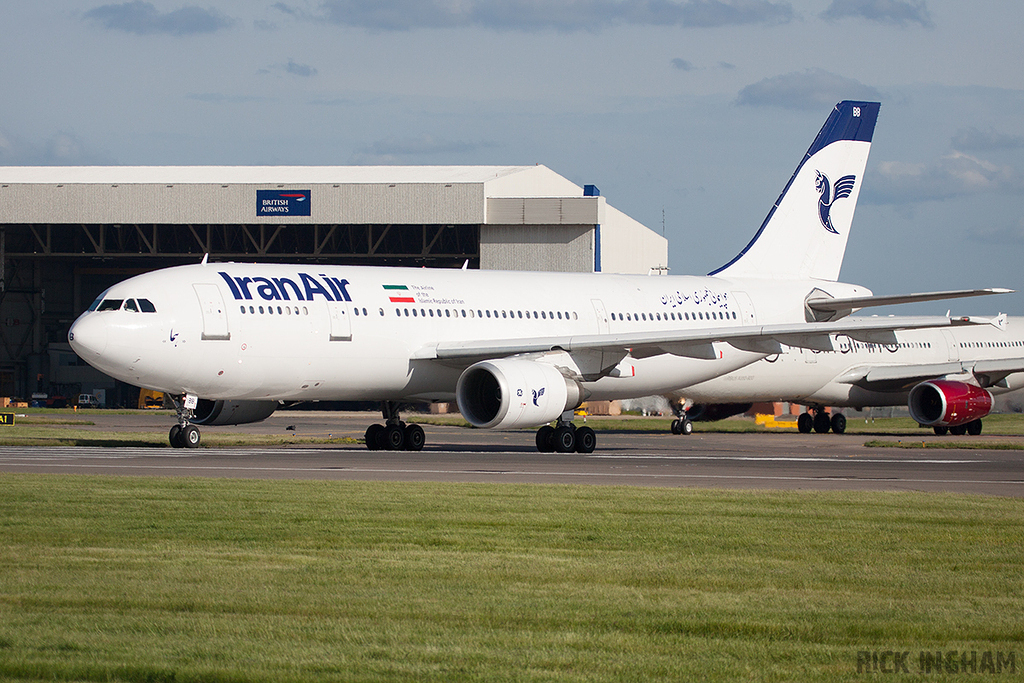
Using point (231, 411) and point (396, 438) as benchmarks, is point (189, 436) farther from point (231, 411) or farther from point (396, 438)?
point (396, 438)

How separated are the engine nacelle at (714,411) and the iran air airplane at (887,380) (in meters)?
0.04

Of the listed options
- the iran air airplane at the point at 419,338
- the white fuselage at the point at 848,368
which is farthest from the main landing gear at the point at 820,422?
the iran air airplane at the point at 419,338

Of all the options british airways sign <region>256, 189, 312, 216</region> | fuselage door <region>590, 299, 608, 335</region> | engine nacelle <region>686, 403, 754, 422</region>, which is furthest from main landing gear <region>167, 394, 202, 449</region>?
british airways sign <region>256, 189, 312, 216</region>

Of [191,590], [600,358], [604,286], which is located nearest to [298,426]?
[604,286]

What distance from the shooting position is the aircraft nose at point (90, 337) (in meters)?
22.4

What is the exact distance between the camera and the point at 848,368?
40.7 meters

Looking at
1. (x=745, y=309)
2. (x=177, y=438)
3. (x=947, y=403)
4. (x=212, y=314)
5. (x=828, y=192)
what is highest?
(x=828, y=192)

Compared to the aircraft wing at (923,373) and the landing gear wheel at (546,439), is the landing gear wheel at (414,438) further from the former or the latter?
the aircraft wing at (923,373)

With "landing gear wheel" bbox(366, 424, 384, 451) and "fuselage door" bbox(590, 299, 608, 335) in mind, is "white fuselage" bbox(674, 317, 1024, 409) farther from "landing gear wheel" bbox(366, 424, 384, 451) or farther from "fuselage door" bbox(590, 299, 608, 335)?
"landing gear wheel" bbox(366, 424, 384, 451)

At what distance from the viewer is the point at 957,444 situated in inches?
1210

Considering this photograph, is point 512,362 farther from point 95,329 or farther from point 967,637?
point 967,637

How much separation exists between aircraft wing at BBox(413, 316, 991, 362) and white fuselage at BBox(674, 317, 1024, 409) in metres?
9.46

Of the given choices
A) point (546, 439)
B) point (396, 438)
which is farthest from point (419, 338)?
point (546, 439)

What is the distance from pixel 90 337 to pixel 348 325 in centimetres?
487
